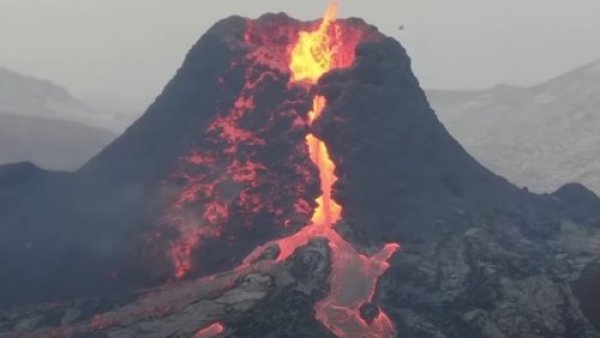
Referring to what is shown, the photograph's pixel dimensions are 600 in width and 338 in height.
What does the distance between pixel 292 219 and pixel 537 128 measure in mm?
98209

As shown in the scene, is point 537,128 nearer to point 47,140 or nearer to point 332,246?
point 47,140

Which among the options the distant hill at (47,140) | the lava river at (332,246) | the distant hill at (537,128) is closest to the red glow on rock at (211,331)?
the lava river at (332,246)

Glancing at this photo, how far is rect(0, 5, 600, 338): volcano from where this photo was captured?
28.7m

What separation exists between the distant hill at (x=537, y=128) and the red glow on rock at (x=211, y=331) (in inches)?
2865

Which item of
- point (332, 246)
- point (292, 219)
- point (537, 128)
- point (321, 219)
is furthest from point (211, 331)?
point (537, 128)

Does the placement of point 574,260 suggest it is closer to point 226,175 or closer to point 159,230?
point 226,175

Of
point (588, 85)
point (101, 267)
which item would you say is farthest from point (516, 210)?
point (588, 85)

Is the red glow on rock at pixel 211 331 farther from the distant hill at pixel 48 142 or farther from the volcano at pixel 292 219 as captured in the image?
the distant hill at pixel 48 142

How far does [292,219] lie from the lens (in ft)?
111

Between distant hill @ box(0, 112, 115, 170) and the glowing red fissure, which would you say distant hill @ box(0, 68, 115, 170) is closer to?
distant hill @ box(0, 112, 115, 170)

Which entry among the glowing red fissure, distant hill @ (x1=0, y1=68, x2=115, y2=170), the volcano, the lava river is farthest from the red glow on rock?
distant hill @ (x1=0, y1=68, x2=115, y2=170)

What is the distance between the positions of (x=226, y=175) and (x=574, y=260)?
1787 cm

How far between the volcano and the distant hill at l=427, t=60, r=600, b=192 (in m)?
59.5

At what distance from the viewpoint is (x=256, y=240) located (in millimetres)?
33812
